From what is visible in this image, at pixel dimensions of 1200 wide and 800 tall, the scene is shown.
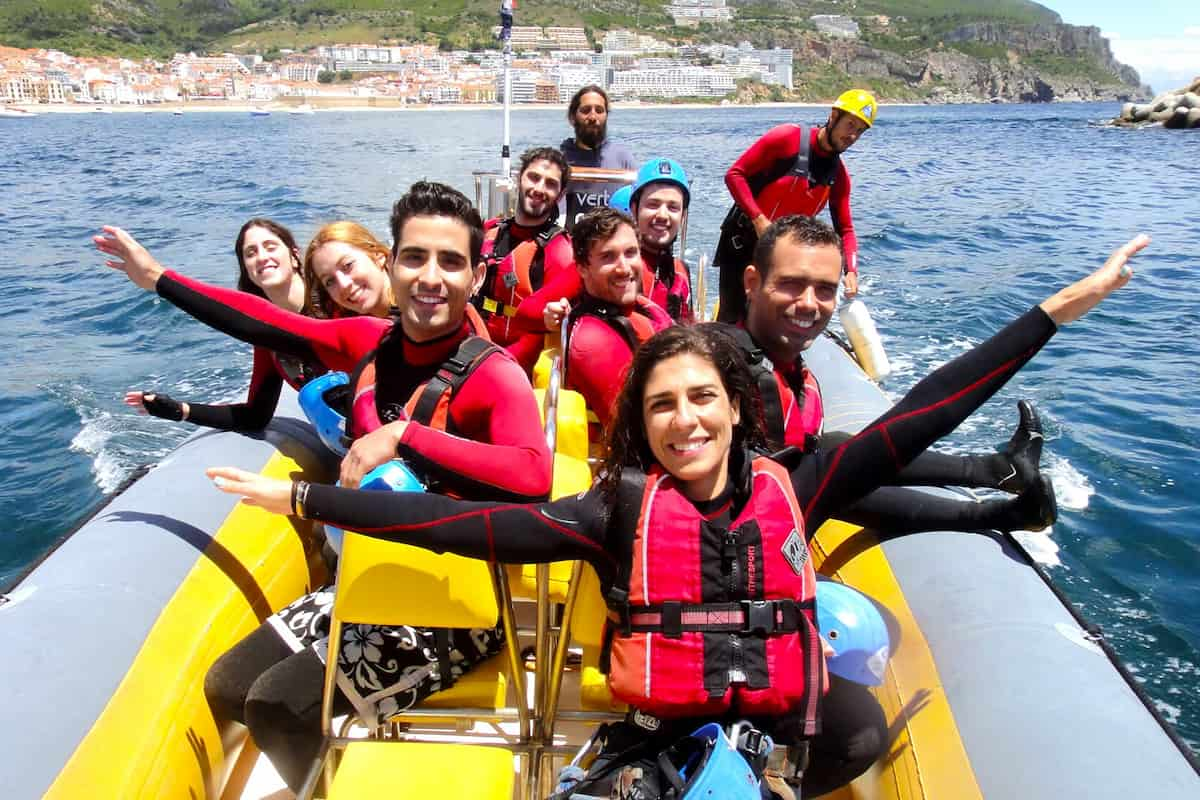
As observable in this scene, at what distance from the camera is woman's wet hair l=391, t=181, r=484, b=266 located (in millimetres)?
2080

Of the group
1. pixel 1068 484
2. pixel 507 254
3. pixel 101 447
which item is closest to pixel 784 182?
pixel 507 254

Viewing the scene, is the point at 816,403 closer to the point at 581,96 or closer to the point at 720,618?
the point at 720,618

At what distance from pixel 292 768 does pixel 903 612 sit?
168 centimetres

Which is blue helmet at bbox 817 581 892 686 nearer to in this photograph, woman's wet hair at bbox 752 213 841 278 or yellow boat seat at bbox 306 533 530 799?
yellow boat seat at bbox 306 533 530 799

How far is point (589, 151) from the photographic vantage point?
5590 millimetres

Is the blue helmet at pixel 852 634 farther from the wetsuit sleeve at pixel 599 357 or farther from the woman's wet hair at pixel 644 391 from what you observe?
the wetsuit sleeve at pixel 599 357

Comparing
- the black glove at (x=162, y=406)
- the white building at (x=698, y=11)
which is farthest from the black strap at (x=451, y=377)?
the white building at (x=698, y=11)

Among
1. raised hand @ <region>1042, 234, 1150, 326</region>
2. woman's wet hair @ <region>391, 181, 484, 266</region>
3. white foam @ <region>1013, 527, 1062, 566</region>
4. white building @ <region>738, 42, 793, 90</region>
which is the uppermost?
white building @ <region>738, 42, 793, 90</region>

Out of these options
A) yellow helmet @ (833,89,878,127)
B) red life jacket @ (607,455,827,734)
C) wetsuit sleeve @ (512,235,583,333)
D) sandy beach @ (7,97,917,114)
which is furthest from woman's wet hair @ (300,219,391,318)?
sandy beach @ (7,97,917,114)

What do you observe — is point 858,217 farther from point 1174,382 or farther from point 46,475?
point 46,475

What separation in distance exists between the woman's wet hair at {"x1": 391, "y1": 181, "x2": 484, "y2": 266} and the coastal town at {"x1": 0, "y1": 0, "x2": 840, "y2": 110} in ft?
302

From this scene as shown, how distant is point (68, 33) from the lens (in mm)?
115250

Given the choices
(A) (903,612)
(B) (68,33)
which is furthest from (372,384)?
(B) (68,33)

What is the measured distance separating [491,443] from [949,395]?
108 centimetres
